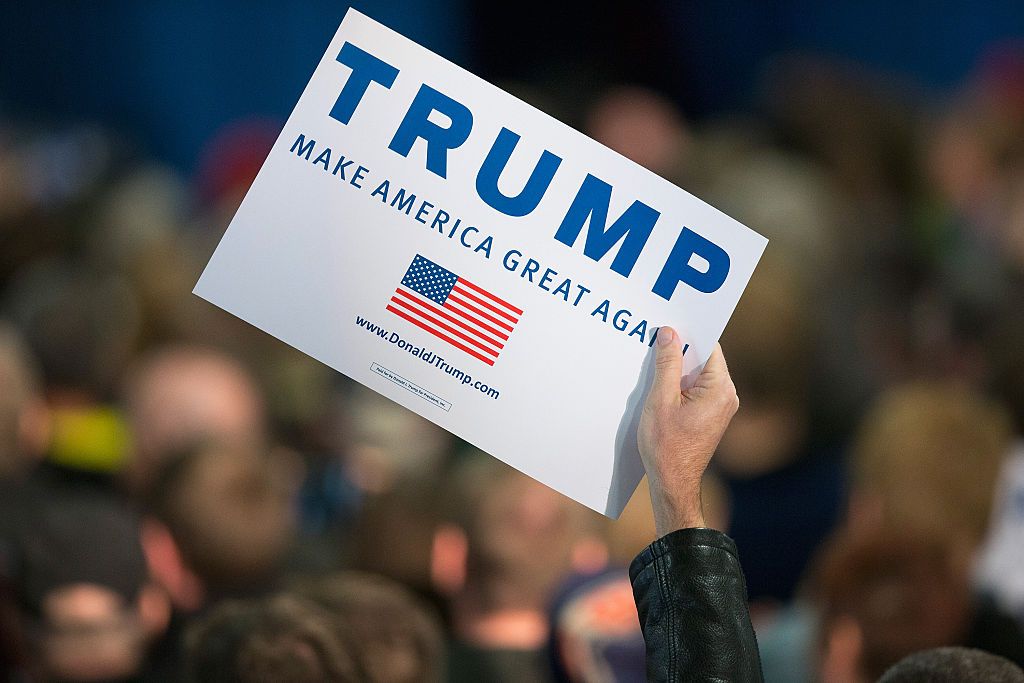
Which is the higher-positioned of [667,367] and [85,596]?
[667,367]

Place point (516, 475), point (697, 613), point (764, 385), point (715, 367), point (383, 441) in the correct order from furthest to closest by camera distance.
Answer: point (383, 441), point (764, 385), point (516, 475), point (715, 367), point (697, 613)

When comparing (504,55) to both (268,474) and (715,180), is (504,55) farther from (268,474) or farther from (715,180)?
(268,474)

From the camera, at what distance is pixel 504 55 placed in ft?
32.2

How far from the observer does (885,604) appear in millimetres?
2793

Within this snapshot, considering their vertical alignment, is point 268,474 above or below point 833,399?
below

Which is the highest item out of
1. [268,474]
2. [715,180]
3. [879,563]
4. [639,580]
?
[715,180]

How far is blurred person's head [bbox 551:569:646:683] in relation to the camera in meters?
2.77

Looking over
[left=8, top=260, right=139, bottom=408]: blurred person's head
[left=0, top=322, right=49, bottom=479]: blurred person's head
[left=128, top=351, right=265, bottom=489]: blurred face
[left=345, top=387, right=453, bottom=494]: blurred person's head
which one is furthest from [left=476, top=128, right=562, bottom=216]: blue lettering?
Result: [left=8, top=260, right=139, bottom=408]: blurred person's head

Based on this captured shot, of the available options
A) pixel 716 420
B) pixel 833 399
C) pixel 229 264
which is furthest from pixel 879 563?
pixel 833 399

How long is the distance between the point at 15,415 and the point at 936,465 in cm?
263

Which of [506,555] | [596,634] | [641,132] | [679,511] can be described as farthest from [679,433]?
[641,132]

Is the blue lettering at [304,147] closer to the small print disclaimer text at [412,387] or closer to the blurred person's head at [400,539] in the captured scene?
the small print disclaimer text at [412,387]

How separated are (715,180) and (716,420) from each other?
450cm

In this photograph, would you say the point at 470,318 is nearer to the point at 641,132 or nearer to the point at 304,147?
the point at 304,147
